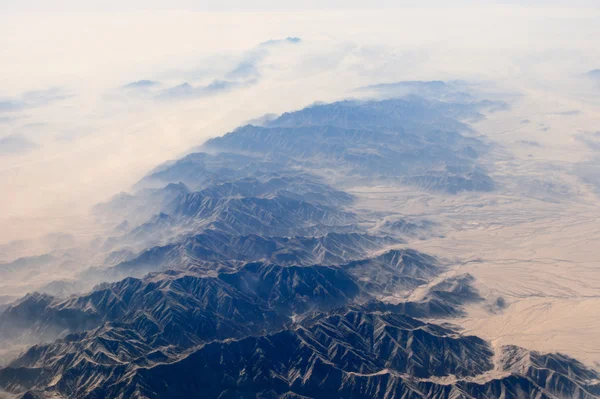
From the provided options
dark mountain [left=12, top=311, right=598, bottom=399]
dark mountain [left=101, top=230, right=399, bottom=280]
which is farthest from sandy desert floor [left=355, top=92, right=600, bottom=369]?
dark mountain [left=101, top=230, right=399, bottom=280]

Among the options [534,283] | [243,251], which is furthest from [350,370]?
[534,283]

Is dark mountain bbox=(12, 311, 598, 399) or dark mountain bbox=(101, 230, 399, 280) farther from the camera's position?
dark mountain bbox=(101, 230, 399, 280)

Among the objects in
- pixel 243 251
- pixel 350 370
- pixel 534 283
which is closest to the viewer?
pixel 350 370

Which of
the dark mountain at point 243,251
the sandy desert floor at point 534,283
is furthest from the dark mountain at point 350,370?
the dark mountain at point 243,251

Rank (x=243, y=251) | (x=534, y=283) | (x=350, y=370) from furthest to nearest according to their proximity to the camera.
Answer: (x=243, y=251) → (x=534, y=283) → (x=350, y=370)

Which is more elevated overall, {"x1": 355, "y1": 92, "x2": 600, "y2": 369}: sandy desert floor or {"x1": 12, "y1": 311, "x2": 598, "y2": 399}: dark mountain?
{"x1": 12, "y1": 311, "x2": 598, "y2": 399}: dark mountain

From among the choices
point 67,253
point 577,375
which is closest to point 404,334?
point 577,375

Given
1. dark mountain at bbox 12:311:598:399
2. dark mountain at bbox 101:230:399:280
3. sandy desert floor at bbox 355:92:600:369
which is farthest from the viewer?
dark mountain at bbox 101:230:399:280

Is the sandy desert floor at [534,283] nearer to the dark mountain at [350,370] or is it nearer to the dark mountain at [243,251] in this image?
the dark mountain at [350,370]

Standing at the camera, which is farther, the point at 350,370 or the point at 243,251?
the point at 243,251

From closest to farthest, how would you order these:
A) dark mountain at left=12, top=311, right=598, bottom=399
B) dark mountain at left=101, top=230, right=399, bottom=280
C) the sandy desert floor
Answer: dark mountain at left=12, top=311, right=598, bottom=399 → the sandy desert floor → dark mountain at left=101, top=230, right=399, bottom=280

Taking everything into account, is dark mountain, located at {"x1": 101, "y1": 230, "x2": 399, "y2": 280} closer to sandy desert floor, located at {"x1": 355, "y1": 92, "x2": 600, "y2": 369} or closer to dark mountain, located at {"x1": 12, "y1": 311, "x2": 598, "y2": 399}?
sandy desert floor, located at {"x1": 355, "y1": 92, "x2": 600, "y2": 369}

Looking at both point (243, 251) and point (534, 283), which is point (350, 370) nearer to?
point (243, 251)

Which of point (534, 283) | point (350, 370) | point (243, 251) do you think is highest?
point (350, 370)
